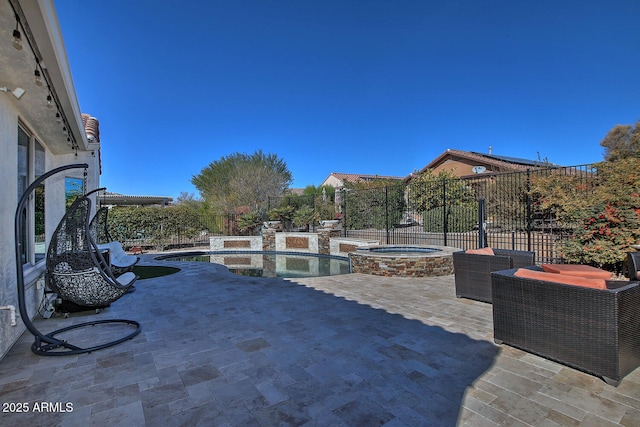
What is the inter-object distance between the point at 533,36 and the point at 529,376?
1114 centimetres

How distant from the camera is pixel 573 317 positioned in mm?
2654

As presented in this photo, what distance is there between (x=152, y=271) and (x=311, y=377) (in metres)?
7.72

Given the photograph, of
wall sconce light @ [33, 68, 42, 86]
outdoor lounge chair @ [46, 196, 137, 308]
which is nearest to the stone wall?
outdoor lounge chair @ [46, 196, 137, 308]

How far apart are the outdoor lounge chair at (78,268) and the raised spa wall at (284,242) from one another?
927cm

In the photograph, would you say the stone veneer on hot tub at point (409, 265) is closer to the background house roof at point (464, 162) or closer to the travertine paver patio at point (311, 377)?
the travertine paver patio at point (311, 377)

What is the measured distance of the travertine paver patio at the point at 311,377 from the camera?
2.11m

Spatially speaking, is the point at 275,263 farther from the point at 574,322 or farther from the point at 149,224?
the point at 574,322

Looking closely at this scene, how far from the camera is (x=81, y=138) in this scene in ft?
18.5

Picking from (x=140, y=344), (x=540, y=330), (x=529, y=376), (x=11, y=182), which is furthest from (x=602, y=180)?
(x=11, y=182)

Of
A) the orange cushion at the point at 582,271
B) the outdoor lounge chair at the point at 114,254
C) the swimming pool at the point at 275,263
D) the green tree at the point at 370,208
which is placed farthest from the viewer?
the green tree at the point at 370,208

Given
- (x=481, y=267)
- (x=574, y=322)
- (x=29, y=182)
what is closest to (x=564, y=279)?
(x=574, y=322)

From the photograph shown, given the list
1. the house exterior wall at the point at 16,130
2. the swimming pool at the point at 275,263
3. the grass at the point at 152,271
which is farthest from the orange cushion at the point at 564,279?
the grass at the point at 152,271

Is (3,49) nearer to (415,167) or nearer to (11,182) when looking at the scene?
(11,182)

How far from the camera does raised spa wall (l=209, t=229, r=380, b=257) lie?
512 inches
